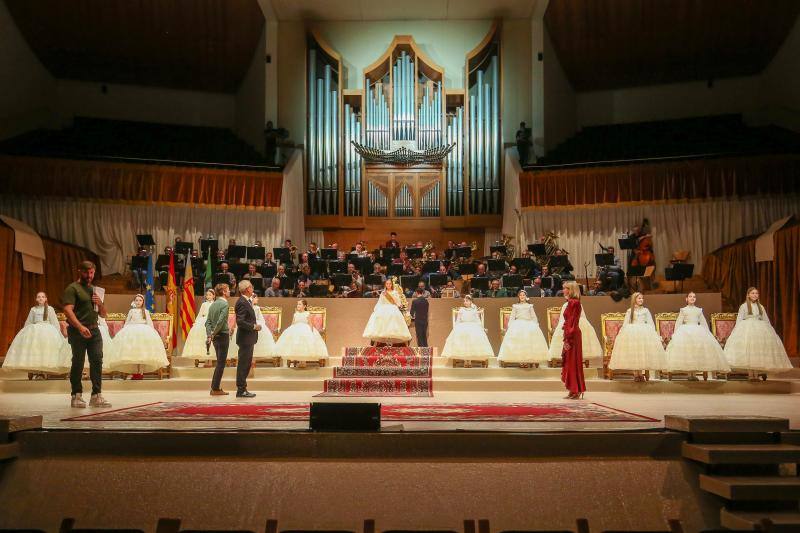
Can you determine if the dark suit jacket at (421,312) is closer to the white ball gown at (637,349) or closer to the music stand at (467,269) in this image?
the music stand at (467,269)

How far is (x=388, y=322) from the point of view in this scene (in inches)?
459

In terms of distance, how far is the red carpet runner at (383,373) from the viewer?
993 cm

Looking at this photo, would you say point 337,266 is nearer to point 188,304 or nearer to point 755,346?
point 188,304

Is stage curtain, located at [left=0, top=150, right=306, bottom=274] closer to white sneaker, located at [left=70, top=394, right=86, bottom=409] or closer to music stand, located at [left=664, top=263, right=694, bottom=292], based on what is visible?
music stand, located at [left=664, top=263, right=694, bottom=292]

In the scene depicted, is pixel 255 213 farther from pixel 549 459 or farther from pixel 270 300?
pixel 549 459

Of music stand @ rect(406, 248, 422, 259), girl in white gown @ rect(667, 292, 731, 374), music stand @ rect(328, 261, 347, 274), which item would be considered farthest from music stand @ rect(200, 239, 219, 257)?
girl in white gown @ rect(667, 292, 731, 374)

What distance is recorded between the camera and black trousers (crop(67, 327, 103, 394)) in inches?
280

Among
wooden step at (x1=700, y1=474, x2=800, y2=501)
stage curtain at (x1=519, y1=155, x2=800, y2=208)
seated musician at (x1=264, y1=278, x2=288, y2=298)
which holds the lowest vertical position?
wooden step at (x1=700, y1=474, x2=800, y2=501)

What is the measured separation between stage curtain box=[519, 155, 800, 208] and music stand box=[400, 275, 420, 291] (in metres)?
5.11

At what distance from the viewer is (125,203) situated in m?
16.5

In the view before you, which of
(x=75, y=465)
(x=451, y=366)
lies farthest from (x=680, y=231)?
(x=75, y=465)

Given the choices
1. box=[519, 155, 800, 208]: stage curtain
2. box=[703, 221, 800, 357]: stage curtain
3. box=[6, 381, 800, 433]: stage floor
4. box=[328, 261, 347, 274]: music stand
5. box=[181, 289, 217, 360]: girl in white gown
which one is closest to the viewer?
box=[6, 381, 800, 433]: stage floor

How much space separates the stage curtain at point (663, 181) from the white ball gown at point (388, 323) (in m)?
6.42

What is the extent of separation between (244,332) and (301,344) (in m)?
2.47
